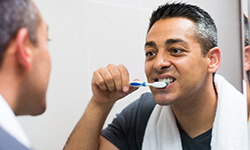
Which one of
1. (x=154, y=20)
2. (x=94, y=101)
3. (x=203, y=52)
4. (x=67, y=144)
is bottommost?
(x=67, y=144)

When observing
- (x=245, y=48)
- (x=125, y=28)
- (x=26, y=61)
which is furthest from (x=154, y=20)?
(x=26, y=61)

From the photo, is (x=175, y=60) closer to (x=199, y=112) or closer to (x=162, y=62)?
(x=162, y=62)

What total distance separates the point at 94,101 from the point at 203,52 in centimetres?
35

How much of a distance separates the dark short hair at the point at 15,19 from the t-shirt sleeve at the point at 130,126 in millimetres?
505

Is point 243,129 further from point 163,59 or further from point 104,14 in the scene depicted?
point 104,14

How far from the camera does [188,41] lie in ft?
2.41

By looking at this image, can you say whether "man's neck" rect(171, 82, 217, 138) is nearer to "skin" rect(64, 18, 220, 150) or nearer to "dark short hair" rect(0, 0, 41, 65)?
"skin" rect(64, 18, 220, 150)

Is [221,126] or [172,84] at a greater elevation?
[172,84]

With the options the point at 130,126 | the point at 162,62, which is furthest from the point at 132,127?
the point at 162,62

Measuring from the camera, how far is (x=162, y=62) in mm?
712

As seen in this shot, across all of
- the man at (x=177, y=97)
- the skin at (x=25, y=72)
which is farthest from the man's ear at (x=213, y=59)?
the skin at (x=25, y=72)

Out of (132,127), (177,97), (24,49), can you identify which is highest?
(24,49)

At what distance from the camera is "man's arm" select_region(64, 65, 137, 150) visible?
736mm

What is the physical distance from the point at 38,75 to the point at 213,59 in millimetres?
537
